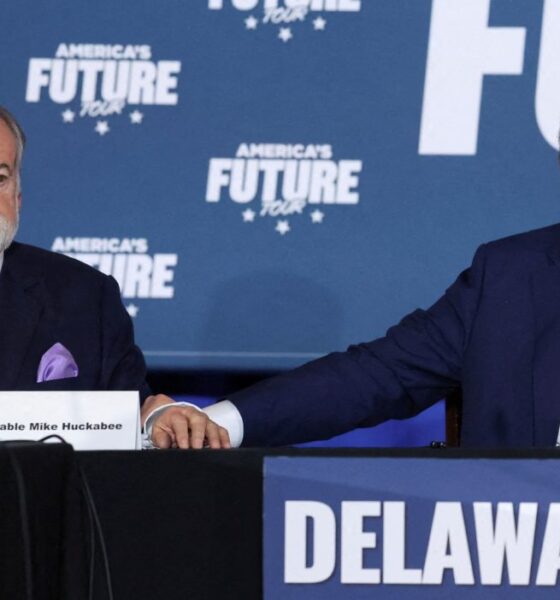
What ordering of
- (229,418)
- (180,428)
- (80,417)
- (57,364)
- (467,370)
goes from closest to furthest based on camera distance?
(80,417) < (180,428) < (229,418) < (467,370) < (57,364)

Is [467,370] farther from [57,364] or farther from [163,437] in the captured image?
[57,364]

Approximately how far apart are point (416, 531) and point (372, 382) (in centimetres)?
91

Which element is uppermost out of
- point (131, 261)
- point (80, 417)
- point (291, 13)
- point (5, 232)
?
point (291, 13)

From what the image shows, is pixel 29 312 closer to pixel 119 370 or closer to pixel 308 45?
pixel 119 370

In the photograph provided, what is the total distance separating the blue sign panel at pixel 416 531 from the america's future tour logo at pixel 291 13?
2525 mm

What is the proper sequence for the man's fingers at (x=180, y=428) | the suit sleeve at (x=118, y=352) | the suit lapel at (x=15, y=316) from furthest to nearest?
the suit sleeve at (x=118, y=352) → the suit lapel at (x=15, y=316) → the man's fingers at (x=180, y=428)

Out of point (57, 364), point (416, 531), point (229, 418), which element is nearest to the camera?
point (416, 531)

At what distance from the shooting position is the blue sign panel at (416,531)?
2.00m

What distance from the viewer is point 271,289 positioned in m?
4.31

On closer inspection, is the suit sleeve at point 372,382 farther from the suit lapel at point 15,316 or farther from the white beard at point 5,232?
the white beard at point 5,232

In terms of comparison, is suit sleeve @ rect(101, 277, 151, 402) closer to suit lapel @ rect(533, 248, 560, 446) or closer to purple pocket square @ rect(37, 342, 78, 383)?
purple pocket square @ rect(37, 342, 78, 383)

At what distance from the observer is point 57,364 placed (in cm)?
328

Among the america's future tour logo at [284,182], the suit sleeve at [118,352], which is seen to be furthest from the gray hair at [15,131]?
the america's future tour logo at [284,182]

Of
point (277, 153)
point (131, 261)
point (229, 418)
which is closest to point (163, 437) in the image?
point (229, 418)
